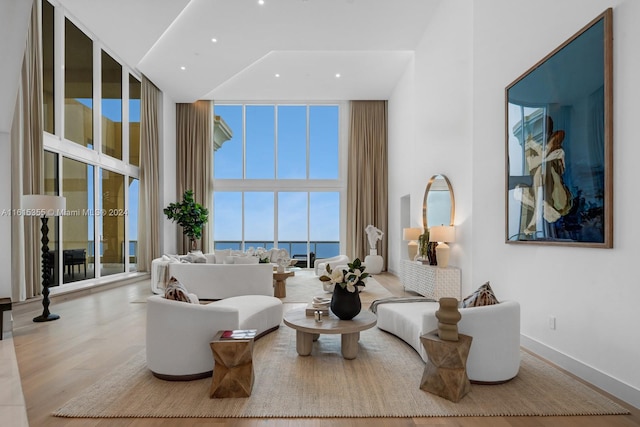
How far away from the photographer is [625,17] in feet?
8.02

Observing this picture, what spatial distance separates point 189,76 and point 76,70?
8.20 feet

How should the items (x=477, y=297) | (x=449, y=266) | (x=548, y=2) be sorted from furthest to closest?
1. (x=449, y=266)
2. (x=548, y=2)
3. (x=477, y=297)

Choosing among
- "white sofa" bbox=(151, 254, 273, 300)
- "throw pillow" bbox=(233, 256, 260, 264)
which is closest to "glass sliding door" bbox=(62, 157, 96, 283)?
"white sofa" bbox=(151, 254, 273, 300)

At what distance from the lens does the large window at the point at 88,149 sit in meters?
5.94

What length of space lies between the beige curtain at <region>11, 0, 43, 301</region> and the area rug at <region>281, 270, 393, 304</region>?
346 cm

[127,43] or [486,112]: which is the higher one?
[127,43]

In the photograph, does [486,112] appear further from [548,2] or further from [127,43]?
[127,43]

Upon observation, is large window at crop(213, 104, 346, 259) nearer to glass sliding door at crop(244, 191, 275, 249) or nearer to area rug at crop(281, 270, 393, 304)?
glass sliding door at crop(244, 191, 275, 249)

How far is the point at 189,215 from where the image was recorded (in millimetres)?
9594

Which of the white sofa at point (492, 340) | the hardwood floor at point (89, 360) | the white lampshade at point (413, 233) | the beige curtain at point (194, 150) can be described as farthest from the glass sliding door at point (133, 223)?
the white sofa at point (492, 340)

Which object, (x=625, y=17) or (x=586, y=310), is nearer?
(x=625, y=17)

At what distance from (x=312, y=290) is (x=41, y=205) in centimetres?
428

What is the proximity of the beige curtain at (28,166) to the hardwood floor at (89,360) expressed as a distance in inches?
16.0

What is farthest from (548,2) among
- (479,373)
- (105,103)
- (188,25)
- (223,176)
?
(223,176)
